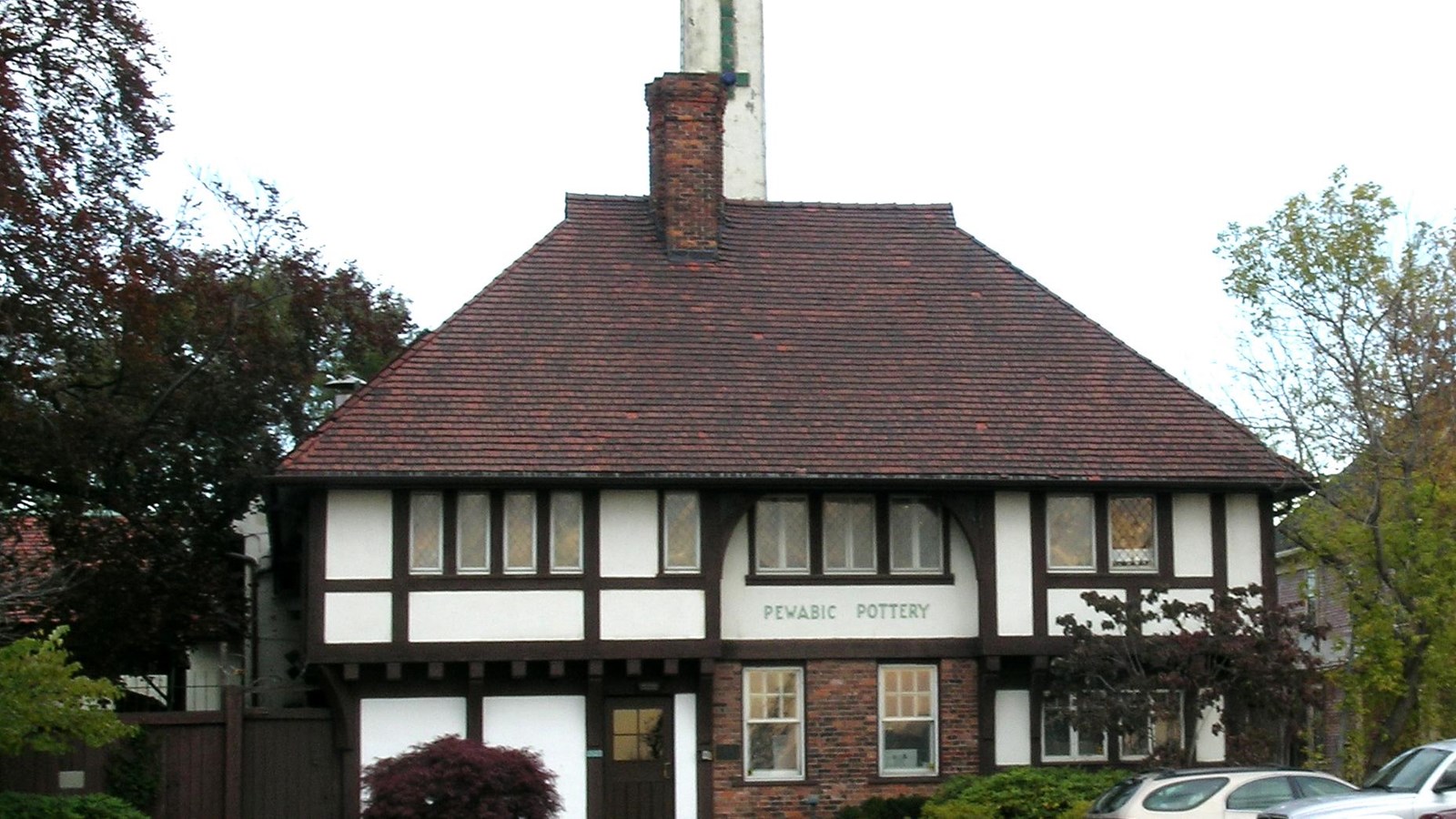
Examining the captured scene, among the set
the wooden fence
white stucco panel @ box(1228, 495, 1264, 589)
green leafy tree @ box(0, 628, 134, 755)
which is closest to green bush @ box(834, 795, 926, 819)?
white stucco panel @ box(1228, 495, 1264, 589)

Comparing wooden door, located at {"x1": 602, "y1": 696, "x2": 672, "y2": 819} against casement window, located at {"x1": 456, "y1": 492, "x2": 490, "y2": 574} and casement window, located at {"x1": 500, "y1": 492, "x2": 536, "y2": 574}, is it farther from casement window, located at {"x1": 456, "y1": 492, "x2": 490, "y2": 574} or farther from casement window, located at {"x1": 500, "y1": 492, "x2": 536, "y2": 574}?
casement window, located at {"x1": 456, "y1": 492, "x2": 490, "y2": 574}

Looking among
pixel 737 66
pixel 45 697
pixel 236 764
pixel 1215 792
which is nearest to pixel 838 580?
pixel 1215 792

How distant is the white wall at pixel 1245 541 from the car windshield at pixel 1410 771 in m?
8.05

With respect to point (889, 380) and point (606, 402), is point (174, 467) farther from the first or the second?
point (889, 380)

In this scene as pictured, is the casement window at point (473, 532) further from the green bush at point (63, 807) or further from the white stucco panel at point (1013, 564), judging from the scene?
the white stucco panel at point (1013, 564)

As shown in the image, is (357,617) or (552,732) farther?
(552,732)

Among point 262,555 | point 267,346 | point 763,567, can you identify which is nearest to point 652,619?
point 763,567

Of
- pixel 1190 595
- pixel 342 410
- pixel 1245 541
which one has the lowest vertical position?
pixel 1190 595

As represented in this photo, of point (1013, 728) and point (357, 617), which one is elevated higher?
point (357, 617)

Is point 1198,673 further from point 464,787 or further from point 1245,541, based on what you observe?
point 464,787

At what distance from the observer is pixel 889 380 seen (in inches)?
1210

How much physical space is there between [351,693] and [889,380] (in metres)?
8.76

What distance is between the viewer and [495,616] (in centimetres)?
2795

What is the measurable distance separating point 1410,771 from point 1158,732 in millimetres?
8427
